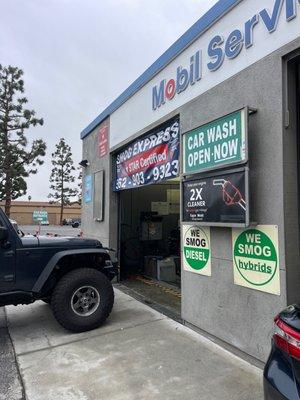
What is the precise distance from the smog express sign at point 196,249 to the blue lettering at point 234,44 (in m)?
2.20

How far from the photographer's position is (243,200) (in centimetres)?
397

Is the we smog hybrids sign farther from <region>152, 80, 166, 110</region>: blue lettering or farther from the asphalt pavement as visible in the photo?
the asphalt pavement

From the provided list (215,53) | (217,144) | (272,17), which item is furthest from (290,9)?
(217,144)

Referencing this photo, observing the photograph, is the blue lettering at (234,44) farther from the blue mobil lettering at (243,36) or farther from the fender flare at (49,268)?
the fender flare at (49,268)

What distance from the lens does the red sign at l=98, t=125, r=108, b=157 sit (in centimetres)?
905

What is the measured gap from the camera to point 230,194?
13.7ft

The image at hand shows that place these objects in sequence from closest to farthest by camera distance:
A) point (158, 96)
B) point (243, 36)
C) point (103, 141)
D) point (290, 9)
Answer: point (290, 9) < point (243, 36) < point (158, 96) < point (103, 141)

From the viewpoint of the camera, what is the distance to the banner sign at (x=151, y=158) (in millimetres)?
5984

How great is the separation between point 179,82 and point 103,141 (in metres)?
3.98

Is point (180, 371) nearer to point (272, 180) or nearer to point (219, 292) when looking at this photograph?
point (219, 292)

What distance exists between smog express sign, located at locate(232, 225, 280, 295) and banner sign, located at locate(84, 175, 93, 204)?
20.9 feet

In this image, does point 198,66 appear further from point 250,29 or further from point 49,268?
point 49,268

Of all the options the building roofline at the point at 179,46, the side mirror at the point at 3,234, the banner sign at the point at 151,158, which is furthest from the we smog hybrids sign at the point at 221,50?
the side mirror at the point at 3,234

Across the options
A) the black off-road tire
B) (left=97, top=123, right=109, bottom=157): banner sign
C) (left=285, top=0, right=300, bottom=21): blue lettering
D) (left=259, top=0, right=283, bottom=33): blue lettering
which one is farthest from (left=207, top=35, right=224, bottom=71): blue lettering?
(left=97, top=123, right=109, bottom=157): banner sign
